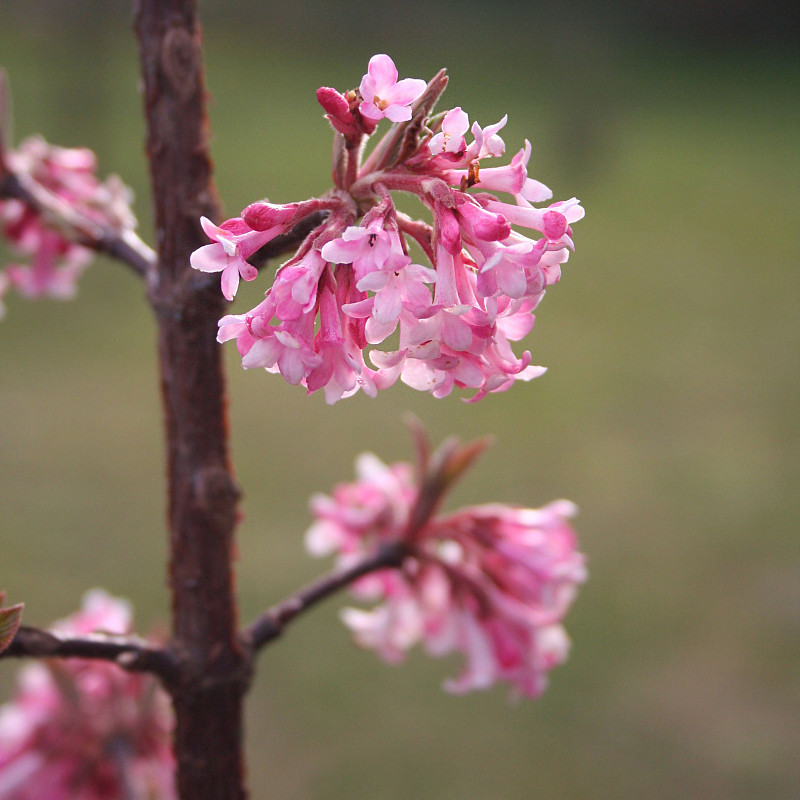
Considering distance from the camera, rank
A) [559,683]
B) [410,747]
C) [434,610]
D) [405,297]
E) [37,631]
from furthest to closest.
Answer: [559,683] → [410,747] → [434,610] → [37,631] → [405,297]

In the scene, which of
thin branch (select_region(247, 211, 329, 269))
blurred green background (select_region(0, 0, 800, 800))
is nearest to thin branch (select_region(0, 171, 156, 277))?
thin branch (select_region(247, 211, 329, 269))

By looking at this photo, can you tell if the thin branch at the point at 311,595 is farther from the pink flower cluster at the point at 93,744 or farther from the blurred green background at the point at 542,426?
the blurred green background at the point at 542,426

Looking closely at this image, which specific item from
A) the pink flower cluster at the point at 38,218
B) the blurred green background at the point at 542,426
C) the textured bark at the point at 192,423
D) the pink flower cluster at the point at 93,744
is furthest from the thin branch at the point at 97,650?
the blurred green background at the point at 542,426

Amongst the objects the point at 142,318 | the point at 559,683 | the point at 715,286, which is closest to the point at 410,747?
the point at 559,683

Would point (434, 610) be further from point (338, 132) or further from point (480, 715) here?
point (480, 715)

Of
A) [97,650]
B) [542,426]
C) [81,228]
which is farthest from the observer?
[542,426]

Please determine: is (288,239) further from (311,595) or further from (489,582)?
(489,582)

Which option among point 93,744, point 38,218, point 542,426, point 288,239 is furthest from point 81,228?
point 542,426
